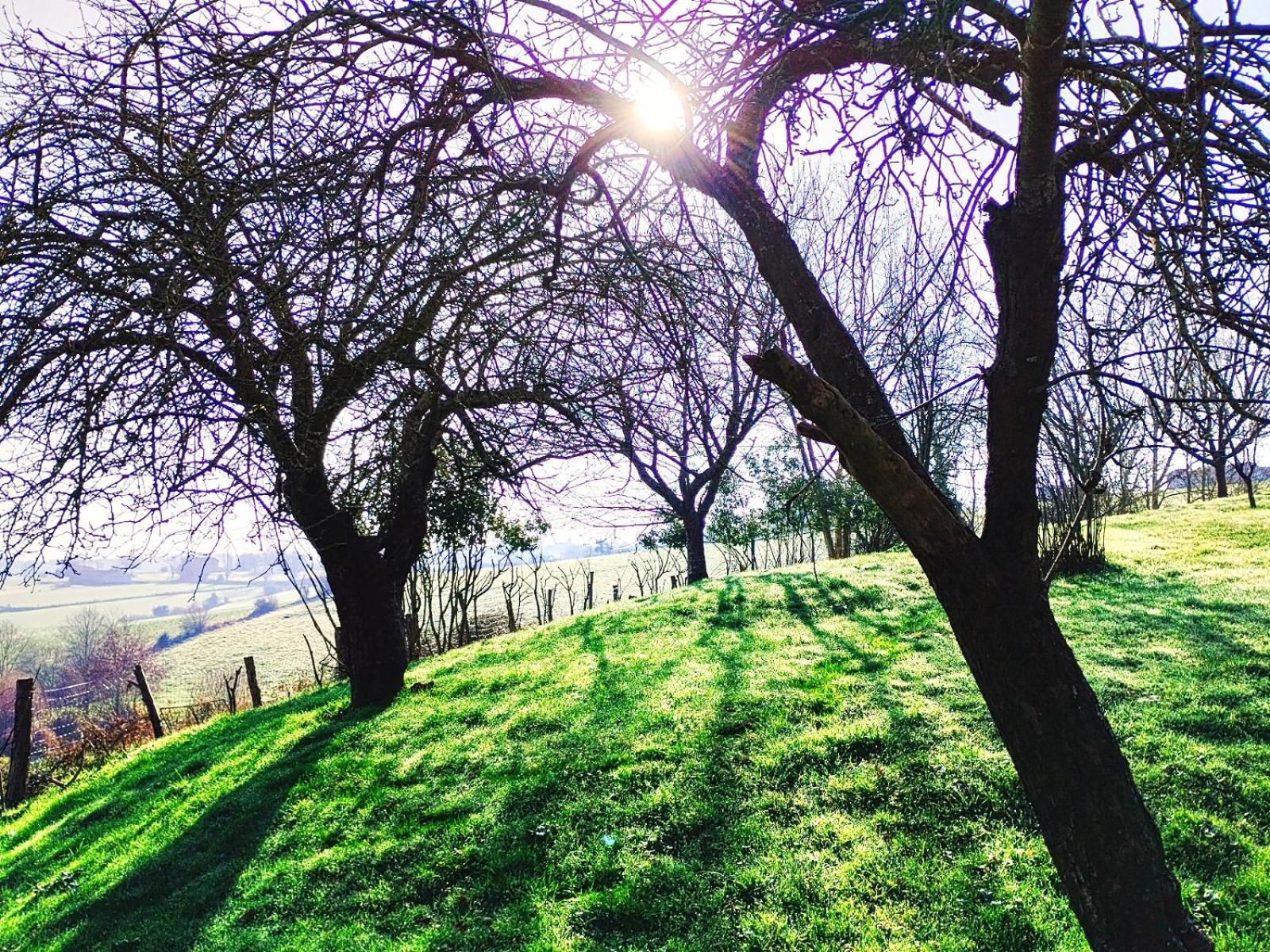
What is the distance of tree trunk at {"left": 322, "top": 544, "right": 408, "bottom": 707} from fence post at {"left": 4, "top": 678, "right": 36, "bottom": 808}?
5.17 meters

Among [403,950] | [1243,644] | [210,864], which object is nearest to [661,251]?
[403,950]

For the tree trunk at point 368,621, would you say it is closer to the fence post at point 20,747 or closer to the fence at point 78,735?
the fence at point 78,735

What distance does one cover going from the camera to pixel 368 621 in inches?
313

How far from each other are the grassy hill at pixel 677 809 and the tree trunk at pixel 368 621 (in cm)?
51

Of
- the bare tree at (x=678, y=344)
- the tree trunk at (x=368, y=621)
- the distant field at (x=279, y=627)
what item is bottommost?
the distant field at (x=279, y=627)

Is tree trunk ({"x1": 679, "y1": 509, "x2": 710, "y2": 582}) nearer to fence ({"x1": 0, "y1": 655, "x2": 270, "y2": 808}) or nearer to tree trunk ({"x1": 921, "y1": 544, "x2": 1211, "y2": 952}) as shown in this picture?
fence ({"x1": 0, "y1": 655, "x2": 270, "y2": 808})

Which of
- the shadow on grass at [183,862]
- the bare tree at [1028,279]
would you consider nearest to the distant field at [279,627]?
the shadow on grass at [183,862]

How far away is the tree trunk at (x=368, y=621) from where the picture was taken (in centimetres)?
782

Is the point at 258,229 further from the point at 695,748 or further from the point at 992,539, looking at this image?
the point at 695,748

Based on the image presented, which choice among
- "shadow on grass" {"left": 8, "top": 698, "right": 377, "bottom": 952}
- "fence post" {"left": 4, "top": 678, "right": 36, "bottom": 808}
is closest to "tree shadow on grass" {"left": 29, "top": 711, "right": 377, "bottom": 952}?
"shadow on grass" {"left": 8, "top": 698, "right": 377, "bottom": 952}

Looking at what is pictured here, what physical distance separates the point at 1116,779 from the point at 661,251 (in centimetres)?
322

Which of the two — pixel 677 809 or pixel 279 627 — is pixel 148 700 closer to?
pixel 677 809

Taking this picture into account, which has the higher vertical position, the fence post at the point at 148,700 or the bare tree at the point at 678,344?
the bare tree at the point at 678,344

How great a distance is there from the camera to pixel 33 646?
45.6 m
